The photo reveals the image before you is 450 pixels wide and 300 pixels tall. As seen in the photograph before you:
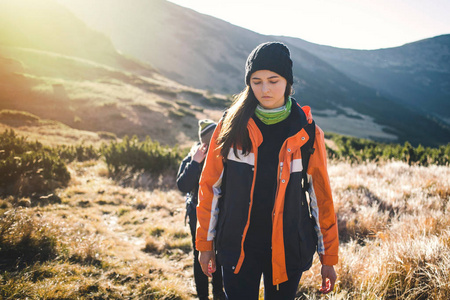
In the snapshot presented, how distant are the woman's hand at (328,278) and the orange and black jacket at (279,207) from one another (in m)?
0.05

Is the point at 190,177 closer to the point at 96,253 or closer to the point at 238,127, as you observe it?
the point at 238,127

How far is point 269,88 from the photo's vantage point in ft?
5.34

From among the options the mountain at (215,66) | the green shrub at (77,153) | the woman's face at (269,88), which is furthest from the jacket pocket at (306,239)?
the mountain at (215,66)

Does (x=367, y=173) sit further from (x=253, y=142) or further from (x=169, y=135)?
(x=169, y=135)

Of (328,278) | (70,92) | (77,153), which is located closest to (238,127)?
(328,278)

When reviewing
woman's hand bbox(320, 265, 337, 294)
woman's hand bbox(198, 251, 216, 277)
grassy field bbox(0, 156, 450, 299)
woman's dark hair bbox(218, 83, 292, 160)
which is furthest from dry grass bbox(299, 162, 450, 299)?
woman's dark hair bbox(218, 83, 292, 160)

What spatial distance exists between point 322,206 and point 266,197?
15.9 inches

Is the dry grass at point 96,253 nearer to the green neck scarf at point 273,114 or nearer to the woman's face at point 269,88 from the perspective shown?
the green neck scarf at point 273,114

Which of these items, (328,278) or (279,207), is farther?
(328,278)

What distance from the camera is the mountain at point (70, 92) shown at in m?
15.8

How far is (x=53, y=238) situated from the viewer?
3.00 meters

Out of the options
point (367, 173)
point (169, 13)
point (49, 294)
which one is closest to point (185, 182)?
point (49, 294)

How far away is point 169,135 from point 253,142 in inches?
696

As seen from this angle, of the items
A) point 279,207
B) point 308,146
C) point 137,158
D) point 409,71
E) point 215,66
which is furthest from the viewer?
point 409,71
